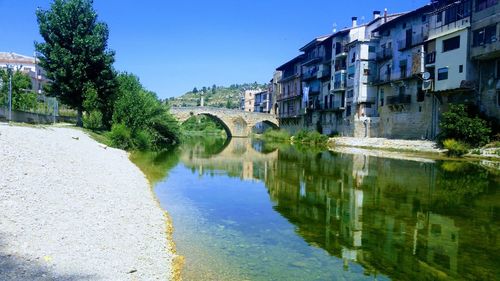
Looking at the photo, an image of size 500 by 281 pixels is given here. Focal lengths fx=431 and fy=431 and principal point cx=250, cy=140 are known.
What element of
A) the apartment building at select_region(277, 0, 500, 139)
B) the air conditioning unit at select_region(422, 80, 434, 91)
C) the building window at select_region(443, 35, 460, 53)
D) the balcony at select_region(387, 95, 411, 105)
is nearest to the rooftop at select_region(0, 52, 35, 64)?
the apartment building at select_region(277, 0, 500, 139)

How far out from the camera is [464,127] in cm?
3578

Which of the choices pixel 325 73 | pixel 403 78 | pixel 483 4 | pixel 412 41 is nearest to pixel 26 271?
pixel 483 4

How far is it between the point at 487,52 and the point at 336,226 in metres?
30.0

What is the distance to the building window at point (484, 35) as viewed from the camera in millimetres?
34709

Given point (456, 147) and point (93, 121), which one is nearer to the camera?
point (456, 147)

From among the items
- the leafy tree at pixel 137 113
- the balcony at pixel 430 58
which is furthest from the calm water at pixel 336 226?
the balcony at pixel 430 58

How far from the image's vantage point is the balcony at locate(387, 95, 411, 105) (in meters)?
48.7

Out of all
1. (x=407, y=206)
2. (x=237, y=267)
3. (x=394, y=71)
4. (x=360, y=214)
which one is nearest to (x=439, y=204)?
(x=407, y=206)

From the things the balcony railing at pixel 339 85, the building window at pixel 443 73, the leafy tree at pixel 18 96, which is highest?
A: the balcony railing at pixel 339 85

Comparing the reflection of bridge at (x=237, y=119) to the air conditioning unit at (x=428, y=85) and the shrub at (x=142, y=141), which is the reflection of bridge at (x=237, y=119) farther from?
the air conditioning unit at (x=428, y=85)

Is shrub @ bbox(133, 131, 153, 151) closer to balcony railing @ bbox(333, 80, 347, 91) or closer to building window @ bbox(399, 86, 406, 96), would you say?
building window @ bbox(399, 86, 406, 96)

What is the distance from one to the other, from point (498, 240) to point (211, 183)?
1400cm

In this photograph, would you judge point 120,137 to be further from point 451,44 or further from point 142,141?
point 451,44

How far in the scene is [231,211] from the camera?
14.9 metres
